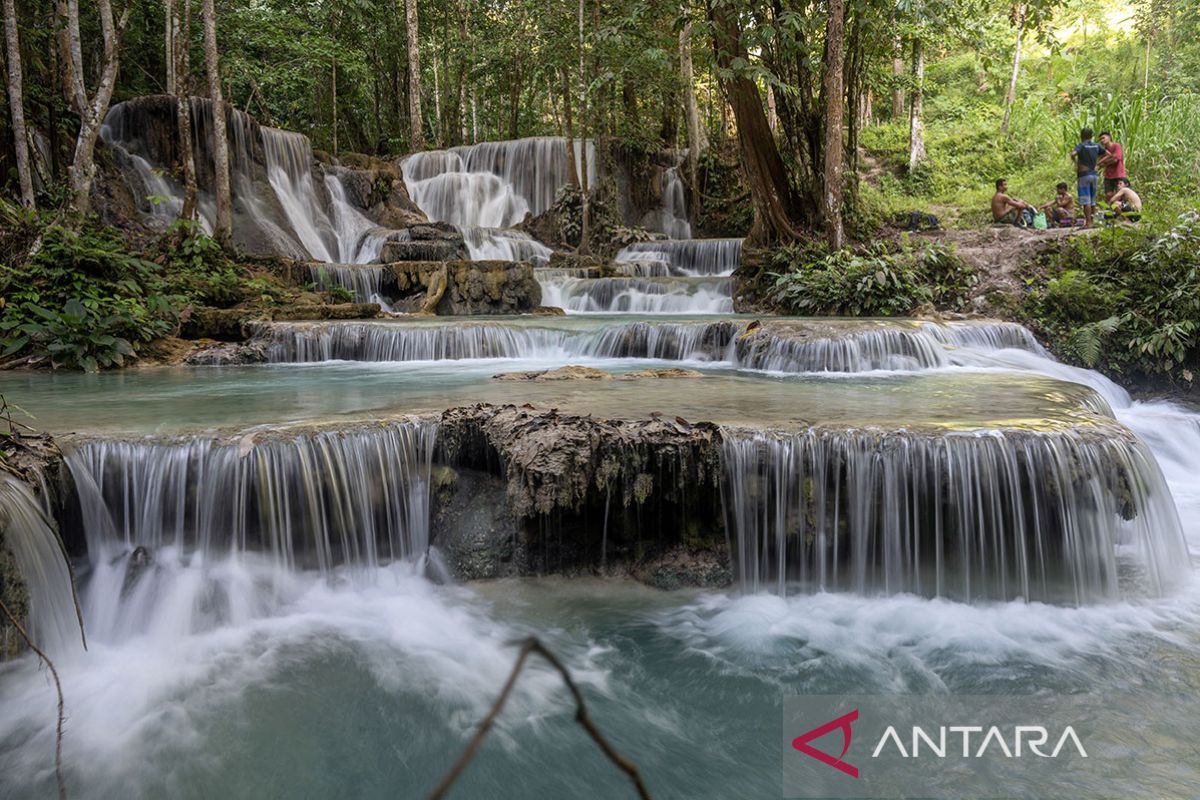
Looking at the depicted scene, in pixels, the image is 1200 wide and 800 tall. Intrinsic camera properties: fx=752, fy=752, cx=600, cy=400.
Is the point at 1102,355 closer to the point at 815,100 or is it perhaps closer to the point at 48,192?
the point at 815,100

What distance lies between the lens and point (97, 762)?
122 inches

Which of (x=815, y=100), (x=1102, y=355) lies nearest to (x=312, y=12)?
(x=815, y=100)

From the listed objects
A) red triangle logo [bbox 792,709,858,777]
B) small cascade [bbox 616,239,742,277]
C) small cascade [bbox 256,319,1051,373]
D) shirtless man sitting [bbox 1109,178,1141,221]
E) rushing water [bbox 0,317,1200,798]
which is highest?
shirtless man sitting [bbox 1109,178,1141,221]

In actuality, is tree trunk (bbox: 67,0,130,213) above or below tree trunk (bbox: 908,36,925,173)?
below

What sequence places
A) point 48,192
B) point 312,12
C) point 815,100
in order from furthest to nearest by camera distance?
1. point 312,12
2. point 815,100
3. point 48,192

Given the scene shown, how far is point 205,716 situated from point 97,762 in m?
0.42

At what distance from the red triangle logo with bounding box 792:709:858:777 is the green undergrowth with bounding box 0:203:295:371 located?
29.0ft

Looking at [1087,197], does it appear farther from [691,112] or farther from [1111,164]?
[691,112]

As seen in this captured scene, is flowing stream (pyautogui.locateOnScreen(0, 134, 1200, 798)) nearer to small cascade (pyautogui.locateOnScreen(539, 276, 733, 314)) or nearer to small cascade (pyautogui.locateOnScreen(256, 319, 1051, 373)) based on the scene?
small cascade (pyautogui.locateOnScreen(256, 319, 1051, 373))

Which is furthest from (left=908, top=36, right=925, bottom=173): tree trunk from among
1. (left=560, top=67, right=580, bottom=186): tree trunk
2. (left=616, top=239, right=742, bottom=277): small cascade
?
(left=560, top=67, right=580, bottom=186): tree trunk

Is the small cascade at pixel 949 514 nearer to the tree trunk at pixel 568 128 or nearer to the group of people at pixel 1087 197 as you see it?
the group of people at pixel 1087 197

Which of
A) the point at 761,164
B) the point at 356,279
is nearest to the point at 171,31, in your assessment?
the point at 356,279

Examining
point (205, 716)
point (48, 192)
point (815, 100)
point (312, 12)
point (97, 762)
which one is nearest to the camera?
point (97, 762)

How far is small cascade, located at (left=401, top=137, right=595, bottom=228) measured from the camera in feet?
71.7
